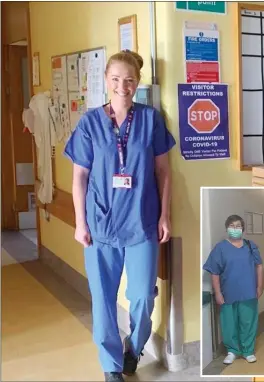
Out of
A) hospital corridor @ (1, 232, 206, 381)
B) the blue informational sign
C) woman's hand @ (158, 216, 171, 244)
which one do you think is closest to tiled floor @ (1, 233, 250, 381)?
hospital corridor @ (1, 232, 206, 381)

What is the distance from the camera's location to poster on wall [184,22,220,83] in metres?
1.93

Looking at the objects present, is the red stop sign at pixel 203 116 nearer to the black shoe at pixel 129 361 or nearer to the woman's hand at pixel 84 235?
the woman's hand at pixel 84 235

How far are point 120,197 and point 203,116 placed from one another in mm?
487

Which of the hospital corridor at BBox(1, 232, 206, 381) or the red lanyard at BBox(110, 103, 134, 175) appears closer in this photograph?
the red lanyard at BBox(110, 103, 134, 175)

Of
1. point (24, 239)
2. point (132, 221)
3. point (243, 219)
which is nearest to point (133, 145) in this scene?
point (132, 221)

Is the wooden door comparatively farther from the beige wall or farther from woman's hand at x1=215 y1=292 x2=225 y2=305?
woman's hand at x1=215 y1=292 x2=225 y2=305

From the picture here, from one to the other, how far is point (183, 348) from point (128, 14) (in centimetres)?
141

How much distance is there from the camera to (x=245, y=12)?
1956 mm

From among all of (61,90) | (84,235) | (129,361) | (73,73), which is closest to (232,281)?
(84,235)

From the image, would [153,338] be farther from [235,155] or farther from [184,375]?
[235,155]

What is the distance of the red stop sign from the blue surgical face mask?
40.0 inches

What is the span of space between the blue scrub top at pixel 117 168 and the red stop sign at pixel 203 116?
0.52ft

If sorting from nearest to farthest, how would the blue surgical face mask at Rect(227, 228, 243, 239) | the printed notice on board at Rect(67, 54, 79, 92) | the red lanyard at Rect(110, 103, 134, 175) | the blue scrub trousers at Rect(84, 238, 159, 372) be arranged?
1. the blue surgical face mask at Rect(227, 228, 243, 239)
2. the red lanyard at Rect(110, 103, 134, 175)
3. the blue scrub trousers at Rect(84, 238, 159, 372)
4. the printed notice on board at Rect(67, 54, 79, 92)

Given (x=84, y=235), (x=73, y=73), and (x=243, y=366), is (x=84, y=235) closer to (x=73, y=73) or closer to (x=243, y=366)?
(x=243, y=366)
